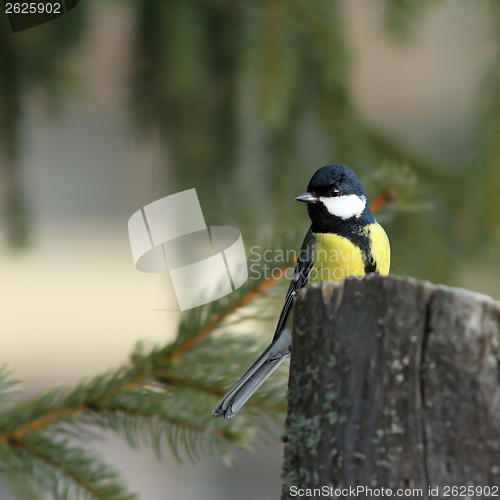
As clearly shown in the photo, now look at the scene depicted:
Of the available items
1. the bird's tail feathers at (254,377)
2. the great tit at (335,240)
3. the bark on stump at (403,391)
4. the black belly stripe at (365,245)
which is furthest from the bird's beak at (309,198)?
the bark on stump at (403,391)

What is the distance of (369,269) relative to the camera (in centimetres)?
123

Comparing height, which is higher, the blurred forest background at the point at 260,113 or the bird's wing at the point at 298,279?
the blurred forest background at the point at 260,113

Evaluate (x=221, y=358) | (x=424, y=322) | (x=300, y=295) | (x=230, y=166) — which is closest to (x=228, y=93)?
(x=230, y=166)

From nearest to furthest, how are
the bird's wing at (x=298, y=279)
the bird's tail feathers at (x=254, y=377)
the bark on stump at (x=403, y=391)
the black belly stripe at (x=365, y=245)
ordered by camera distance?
the bark on stump at (x=403, y=391) < the bird's tail feathers at (x=254, y=377) < the bird's wing at (x=298, y=279) < the black belly stripe at (x=365, y=245)

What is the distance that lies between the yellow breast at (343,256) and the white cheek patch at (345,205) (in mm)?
59

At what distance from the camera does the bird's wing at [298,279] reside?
1.13 m

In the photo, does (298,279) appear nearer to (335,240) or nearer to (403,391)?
(335,240)

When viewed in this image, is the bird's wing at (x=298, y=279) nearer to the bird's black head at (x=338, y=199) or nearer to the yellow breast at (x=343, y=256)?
the yellow breast at (x=343, y=256)

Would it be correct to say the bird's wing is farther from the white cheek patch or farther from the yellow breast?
the white cheek patch

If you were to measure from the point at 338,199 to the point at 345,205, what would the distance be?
0.03 meters

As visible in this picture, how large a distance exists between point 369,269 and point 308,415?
2.11ft

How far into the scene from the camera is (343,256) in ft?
4.11

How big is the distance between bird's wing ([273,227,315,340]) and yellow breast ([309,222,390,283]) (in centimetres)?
2

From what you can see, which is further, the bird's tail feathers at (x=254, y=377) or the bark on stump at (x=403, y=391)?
the bird's tail feathers at (x=254, y=377)
